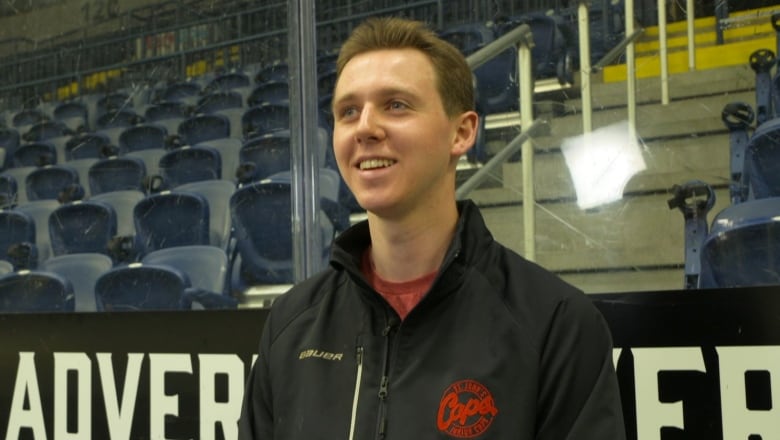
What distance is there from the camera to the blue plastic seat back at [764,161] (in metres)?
1.60

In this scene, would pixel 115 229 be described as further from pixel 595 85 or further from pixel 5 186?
pixel 595 85

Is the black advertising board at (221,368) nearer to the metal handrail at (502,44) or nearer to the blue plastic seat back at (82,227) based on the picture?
the blue plastic seat back at (82,227)

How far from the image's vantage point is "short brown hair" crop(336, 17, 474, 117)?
3.99 ft

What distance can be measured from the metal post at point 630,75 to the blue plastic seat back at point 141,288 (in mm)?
1136

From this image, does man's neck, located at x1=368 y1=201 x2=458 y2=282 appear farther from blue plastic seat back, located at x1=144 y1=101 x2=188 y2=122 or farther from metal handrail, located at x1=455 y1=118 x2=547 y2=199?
blue plastic seat back, located at x1=144 y1=101 x2=188 y2=122

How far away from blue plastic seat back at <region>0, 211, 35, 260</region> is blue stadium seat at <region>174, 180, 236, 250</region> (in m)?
0.52

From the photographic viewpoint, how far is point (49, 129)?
9.46 feet

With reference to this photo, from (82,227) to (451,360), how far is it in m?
1.80

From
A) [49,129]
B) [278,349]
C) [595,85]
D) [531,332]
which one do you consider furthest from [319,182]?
[49,129]

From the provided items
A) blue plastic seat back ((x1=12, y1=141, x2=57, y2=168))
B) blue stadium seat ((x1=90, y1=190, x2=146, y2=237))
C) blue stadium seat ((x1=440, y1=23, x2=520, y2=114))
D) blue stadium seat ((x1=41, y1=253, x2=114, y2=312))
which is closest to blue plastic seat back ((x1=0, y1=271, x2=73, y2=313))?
blue stadium seat ((x1=41, y1=253, x2=114, y2=312))

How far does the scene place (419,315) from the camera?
118 centimetres

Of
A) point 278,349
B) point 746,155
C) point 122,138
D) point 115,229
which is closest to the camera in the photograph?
point 278,349

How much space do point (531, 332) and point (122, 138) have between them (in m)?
1.92

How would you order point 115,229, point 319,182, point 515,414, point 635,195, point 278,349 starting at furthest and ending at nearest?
1. point 115,229
2. point 319,182
3. point 635,195
4. point 278,349
5. point 515,414
